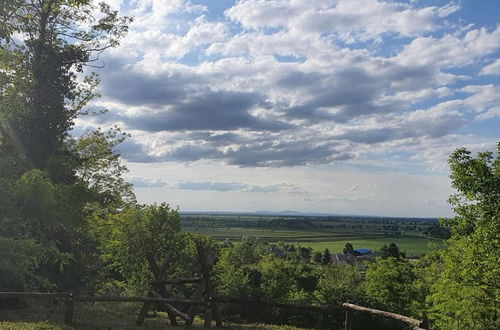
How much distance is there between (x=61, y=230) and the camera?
71.1ft

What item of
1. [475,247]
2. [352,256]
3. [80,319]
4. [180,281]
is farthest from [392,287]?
[352,256]

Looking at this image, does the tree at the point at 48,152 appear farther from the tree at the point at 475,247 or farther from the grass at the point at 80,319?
the tree at the point at 475,247

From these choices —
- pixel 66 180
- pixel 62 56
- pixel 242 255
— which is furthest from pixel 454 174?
pixel 242 255

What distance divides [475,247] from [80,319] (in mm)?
17403

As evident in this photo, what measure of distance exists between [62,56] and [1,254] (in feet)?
44.7

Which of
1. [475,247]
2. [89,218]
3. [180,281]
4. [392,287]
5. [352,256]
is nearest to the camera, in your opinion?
[180,281]

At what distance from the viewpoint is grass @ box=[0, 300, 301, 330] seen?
12.7 m

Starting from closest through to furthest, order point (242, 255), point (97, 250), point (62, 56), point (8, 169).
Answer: point (8, 169) < point (62, 56) < point (97, 250) < point (242, 255)

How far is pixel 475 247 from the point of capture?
800 inches

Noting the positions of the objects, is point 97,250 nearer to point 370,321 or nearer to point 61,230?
point 61,230

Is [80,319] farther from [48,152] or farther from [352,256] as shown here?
[352,256]

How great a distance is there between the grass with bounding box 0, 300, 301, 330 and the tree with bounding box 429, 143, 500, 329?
33.1ft

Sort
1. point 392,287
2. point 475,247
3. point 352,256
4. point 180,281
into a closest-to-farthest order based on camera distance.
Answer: point 180,281
point 475,247
point 392,287
point 352,256

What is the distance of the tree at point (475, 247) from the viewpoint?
20.0 m
